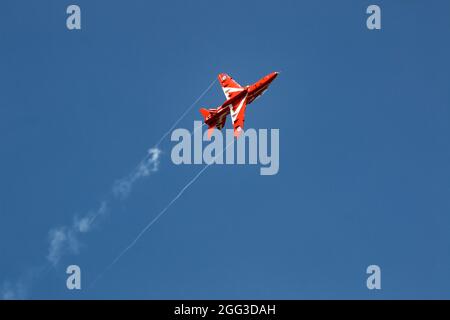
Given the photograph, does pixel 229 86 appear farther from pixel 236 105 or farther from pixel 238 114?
pixel 238 114

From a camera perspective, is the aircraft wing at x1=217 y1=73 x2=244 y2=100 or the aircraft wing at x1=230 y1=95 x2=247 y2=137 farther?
the aircraft wing at x1=217 y1=73 x2=244 y2=100

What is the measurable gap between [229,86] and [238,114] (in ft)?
20.4

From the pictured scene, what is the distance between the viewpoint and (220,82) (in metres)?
107

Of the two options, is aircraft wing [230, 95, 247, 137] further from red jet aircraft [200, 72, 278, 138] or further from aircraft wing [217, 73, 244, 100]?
aircraft wing [217, 73, 244, 100]

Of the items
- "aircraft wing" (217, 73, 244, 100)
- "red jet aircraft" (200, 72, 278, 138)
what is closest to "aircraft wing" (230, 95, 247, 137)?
"red jet aircraft" (200, 72, 278, 138)

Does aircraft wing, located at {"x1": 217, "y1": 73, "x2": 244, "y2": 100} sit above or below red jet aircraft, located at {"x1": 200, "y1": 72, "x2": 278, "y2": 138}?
above

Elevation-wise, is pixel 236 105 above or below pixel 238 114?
above

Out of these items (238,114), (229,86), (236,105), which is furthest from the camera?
(229,86)

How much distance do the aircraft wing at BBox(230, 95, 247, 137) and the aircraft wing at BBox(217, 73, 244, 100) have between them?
165 centimetres

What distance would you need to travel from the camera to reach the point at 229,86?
346 feet

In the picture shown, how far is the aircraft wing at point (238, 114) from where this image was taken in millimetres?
99625

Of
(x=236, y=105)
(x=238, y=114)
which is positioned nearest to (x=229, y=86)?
(x=236, y=105)

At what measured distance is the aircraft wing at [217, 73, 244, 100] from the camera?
341 ft
